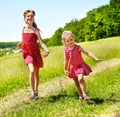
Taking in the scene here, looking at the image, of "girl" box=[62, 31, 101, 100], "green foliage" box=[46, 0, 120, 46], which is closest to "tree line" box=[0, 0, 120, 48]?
"green foliage" box=[46, 0, 120, 46]

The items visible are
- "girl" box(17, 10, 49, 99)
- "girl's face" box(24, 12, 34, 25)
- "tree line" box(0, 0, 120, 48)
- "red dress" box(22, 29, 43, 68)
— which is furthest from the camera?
"tree line" box(0, 0, 120, 48)

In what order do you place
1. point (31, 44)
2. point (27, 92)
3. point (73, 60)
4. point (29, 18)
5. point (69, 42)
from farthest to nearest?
point (27, 92) → point (31, 44) → point (29, 18) → point (73, 60) → point (69, 42)

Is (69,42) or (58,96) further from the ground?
(69,42)

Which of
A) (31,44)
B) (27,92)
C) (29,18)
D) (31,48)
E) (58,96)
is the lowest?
(27,92)

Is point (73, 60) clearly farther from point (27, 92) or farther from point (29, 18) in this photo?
point (27, 92)

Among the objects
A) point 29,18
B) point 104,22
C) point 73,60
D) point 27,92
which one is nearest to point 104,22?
point 104,22

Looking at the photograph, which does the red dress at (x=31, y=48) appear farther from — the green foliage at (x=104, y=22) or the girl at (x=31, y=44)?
the green foliage at (x=104, y=22)

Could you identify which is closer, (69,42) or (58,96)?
(69,42)

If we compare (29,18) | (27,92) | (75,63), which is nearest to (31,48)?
(29,18)

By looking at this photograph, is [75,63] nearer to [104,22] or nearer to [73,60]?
[73,60]

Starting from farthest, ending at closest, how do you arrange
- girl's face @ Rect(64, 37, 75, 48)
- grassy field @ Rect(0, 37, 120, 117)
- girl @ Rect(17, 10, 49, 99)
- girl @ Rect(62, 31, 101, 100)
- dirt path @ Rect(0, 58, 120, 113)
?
1. dirt path @ Rect(0, 58, 120, 113)
2. girl @ Rect(17, 10, 49, 99)
3. girl's face @ Rect(64, 37, 75, 48)
4. girl @ Rect(62, 31, 101, 100)
5. grassy field @ Rect(0, 37, 120, 117)

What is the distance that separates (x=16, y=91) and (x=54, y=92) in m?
2.38

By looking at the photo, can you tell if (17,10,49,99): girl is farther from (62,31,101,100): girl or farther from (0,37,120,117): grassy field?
(62,31,101,100): girl

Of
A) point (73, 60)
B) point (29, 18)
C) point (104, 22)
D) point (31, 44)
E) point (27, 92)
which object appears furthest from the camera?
point (104, 22)
